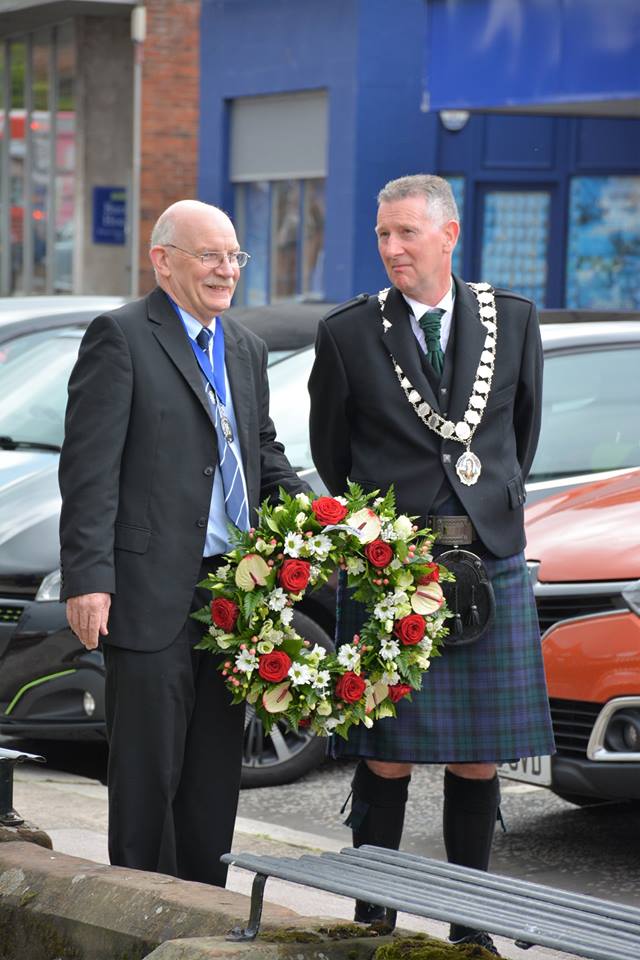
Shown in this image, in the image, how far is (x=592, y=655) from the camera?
17.2ft

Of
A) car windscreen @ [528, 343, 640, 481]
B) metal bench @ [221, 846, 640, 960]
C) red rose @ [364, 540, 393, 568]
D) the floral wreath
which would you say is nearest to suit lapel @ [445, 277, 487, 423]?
the floral wreath

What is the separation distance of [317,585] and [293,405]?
3.10 m

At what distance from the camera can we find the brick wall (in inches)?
915

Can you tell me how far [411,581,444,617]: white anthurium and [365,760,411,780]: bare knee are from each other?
548 millimetres

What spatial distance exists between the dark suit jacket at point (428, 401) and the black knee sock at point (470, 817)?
2.02 ft

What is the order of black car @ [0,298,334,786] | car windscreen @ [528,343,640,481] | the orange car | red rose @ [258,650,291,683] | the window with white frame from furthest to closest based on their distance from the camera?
the window with white frame, car windscreen @ [528,343,640,481], black car @ [0,298,334,786], the orange car, red rose @ [258,650,291,683]

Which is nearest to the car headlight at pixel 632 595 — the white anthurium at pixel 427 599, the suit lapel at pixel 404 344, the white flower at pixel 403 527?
the suit lapel at pixel 404 344

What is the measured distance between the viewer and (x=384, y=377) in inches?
173

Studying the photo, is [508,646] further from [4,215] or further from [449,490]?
[4,215]

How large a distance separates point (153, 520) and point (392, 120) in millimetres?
15069

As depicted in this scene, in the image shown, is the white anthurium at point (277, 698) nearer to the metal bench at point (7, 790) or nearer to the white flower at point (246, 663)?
the white flower at point (246, 663)

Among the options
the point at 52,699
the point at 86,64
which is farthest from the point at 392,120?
the point at 52,699

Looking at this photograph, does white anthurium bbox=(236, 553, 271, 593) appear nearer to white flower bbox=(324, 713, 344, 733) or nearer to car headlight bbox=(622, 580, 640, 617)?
white flower bbox=(324, 713, 344, 733)

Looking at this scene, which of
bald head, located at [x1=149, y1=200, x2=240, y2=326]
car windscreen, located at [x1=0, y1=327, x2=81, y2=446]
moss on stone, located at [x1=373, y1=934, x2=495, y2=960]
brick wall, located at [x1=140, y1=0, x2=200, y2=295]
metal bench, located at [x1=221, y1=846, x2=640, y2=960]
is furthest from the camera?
brick wall, located at [x1=140, y1=0, x2=200, y2=295]
